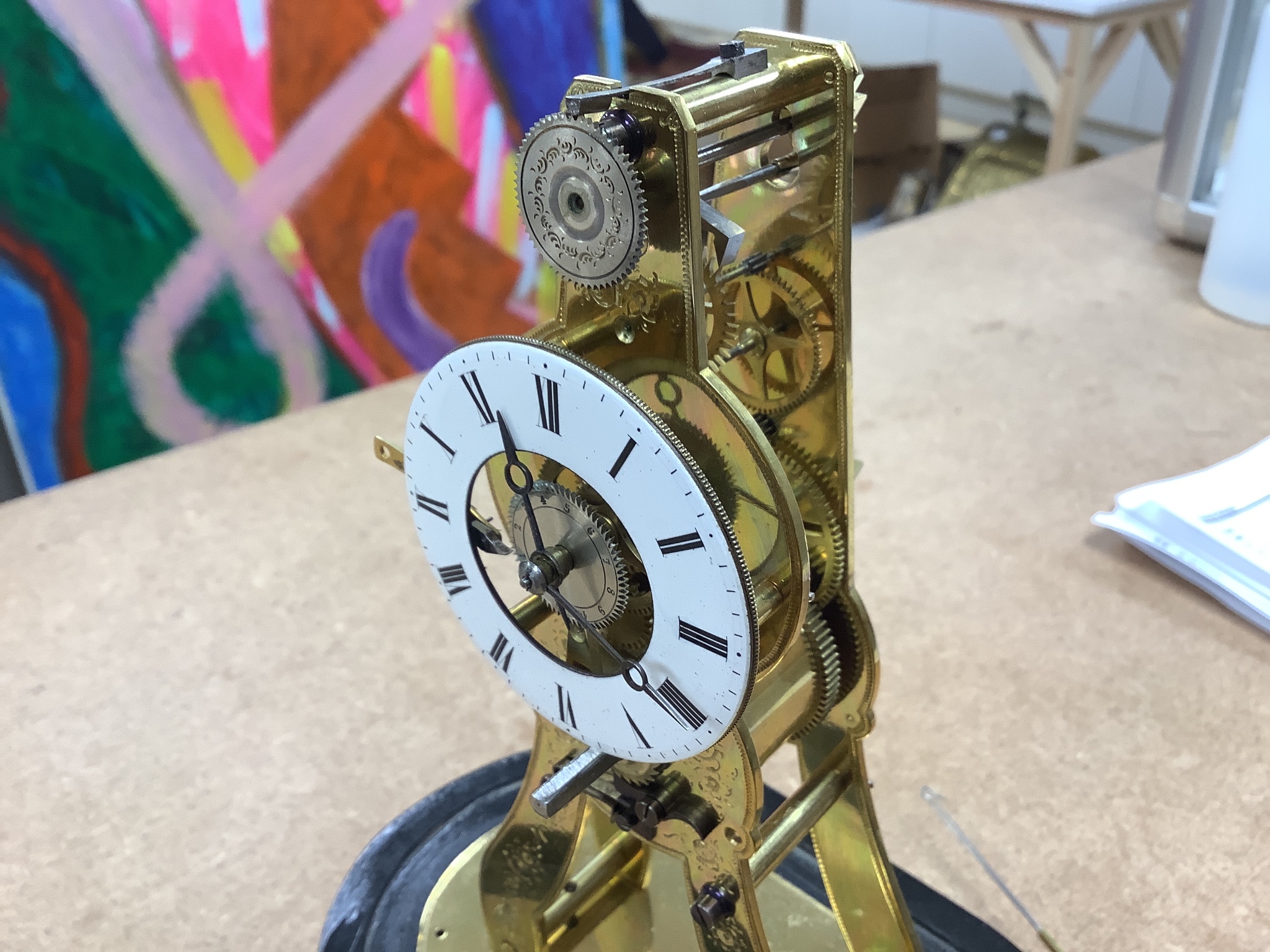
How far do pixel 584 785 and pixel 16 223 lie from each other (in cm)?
125

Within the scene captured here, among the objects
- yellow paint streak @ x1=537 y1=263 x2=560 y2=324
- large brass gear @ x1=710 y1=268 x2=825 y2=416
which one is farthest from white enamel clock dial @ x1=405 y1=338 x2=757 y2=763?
yellow paint streak @ x1=537 y1=263 x2=560 y2=324

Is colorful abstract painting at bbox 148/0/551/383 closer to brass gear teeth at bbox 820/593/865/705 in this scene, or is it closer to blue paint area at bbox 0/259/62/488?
blue paint area at bbox 0/259/62/488

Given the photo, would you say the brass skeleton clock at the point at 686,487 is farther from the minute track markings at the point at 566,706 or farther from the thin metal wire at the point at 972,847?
the thin metal wire at the point at 972,847

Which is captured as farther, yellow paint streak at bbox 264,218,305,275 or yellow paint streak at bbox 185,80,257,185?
yellow paint streak at bbox 264,218,305,275

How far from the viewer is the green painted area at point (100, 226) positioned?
4.44ft

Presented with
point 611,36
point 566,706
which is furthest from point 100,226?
point 566,706

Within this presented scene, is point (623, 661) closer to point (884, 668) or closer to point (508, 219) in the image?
point (884, 668)

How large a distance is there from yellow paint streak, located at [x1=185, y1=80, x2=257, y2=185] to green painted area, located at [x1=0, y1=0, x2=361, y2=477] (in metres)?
0.10

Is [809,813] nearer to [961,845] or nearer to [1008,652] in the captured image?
[961,845]

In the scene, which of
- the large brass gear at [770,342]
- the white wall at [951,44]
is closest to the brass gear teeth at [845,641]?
the large brass gear at [770,342]

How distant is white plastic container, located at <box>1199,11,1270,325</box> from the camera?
1.20 metres

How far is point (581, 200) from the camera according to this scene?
1.55 ft

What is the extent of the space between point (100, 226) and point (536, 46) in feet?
2.40

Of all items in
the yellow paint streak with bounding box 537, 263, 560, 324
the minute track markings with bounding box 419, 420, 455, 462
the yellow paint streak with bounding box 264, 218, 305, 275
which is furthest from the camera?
the yellow paint streak with bounding box 537, 263, 560, 324
